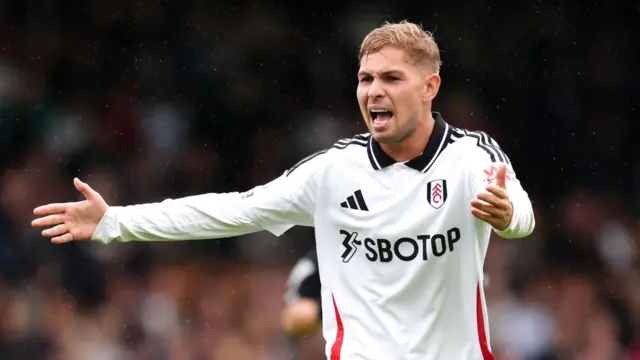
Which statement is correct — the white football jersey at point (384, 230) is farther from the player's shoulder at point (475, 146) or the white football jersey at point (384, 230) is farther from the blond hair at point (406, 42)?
the blond hair at point (406, 42)

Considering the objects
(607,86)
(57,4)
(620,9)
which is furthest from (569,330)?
(57,4)

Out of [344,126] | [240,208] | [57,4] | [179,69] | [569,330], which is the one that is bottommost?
[569,330]

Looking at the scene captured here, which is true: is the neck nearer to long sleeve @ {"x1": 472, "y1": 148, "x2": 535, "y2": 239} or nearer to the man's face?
the man's face

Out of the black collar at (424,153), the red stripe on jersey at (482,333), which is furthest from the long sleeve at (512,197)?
the red stripe on jersey at (482,333)

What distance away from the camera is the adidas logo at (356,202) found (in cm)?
497

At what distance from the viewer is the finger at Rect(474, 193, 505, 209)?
4.19m

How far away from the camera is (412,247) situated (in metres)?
4.84

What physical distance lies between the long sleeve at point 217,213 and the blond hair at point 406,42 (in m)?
0.52

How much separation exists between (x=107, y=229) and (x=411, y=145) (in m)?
1.27

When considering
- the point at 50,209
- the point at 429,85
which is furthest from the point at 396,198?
the point at 50,209

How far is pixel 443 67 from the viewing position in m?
11.3

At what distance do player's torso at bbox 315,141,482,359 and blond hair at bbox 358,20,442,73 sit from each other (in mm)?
412

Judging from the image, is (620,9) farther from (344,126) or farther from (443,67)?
(344,126)

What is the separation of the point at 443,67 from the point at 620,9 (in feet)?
6.01
